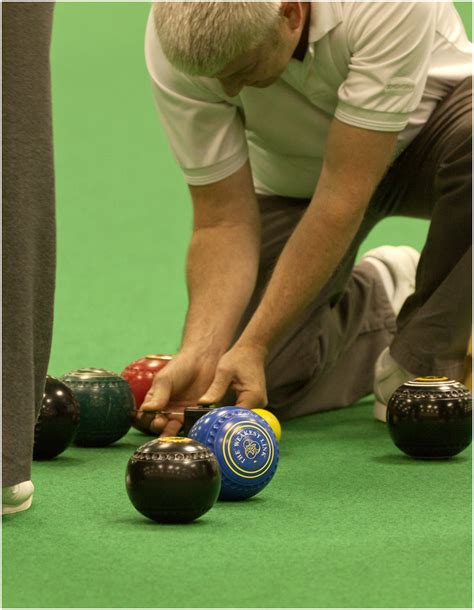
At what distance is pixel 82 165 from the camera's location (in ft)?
19.0

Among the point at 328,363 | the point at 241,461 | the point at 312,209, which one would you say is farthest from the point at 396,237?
the point at 241,461

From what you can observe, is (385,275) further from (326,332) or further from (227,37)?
(227,37)

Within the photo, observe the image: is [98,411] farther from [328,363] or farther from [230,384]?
[328,363]

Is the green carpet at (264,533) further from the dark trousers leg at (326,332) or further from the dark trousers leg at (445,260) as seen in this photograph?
the dark trousers leg at (445,260)

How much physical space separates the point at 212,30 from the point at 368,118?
433mm

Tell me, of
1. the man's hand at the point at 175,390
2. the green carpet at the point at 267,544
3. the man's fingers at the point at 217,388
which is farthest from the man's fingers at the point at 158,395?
the green carpet at the point at 267,544

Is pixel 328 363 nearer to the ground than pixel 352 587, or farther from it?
nearer to the ground

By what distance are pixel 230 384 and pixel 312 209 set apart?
17.8 inches

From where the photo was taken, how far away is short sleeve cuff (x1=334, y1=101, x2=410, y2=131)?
8.63 ft

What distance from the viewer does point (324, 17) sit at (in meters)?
2.66

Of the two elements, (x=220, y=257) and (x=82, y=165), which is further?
(x=82, y=165)

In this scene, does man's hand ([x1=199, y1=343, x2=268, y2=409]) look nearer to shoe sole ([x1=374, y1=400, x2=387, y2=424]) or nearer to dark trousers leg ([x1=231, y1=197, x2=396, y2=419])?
dark trousers leg ([x1=231, y1=197, x2=396, y2=419])

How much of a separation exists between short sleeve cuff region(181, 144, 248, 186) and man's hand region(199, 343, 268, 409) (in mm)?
510

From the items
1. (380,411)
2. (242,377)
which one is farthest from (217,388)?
(380,411)
